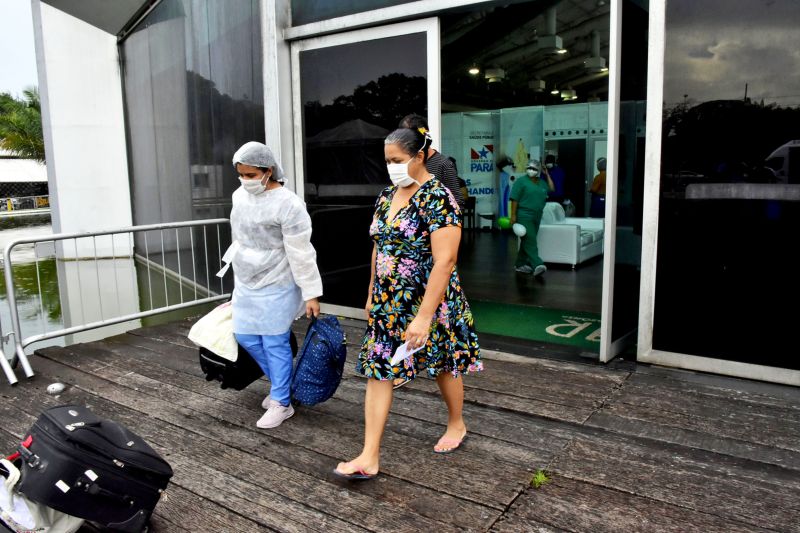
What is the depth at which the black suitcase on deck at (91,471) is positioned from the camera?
236cm

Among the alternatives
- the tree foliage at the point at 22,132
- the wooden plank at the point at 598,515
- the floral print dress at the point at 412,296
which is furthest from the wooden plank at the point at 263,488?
the tree foliage at the point at 22,132

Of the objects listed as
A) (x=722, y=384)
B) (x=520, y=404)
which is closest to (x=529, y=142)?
(x=722, y=384)

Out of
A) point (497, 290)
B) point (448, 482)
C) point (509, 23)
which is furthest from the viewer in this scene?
point (509, 23)

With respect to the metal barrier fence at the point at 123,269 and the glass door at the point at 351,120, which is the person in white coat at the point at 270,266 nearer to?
the metal barrier fence at the point at 123,269

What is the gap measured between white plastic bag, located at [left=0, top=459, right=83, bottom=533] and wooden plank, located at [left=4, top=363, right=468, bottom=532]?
0.66m

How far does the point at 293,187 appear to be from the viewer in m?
6.56

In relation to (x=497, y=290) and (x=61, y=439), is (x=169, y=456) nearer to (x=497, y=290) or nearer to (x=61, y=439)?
(x=61, y=439)

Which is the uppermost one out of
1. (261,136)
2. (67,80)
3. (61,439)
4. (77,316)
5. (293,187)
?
(67,80)

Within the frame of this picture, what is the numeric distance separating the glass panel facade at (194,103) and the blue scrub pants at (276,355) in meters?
3.50

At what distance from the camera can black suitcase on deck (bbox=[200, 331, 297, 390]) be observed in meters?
Result: 3.87

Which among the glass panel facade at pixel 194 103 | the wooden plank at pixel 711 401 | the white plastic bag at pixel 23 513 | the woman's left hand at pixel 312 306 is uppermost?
the glass panel facade at pixel 194 103

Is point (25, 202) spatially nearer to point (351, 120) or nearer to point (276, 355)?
point (351, 120)

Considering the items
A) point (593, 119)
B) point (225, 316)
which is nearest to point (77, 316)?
point (225, 316)

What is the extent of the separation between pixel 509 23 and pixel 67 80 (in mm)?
8361
